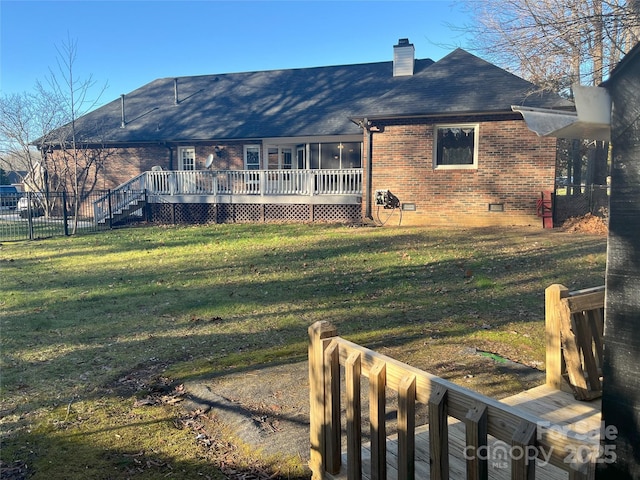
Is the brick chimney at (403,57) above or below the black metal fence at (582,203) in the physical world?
above

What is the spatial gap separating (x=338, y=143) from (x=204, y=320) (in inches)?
643

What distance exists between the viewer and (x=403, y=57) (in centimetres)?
2123

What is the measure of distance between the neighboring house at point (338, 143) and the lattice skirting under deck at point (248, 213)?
0.14 feet

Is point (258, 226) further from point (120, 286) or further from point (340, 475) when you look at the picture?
point (340, 475)

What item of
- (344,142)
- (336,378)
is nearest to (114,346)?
(336,378)

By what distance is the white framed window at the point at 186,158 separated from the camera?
79.2 feet

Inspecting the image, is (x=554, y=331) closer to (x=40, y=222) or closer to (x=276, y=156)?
(x=276, y=156)

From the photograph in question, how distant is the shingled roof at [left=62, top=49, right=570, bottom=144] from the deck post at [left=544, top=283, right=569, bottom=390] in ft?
42.2

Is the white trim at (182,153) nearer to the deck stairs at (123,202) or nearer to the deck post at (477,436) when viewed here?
the deck stairs at (123,202)

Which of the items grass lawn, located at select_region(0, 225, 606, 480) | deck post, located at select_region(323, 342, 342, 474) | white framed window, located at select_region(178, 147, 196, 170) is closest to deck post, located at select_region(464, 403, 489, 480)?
deck post, located at select_region(323, 342, 342, 474)

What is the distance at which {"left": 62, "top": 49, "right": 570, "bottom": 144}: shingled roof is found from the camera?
648 inches

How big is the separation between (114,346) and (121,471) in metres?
2.78

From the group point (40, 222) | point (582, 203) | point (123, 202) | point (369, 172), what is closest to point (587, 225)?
point (582, 203)

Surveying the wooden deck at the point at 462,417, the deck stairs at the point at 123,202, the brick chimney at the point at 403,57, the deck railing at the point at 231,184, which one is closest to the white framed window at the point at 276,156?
the deck railing at the point at 231,184
